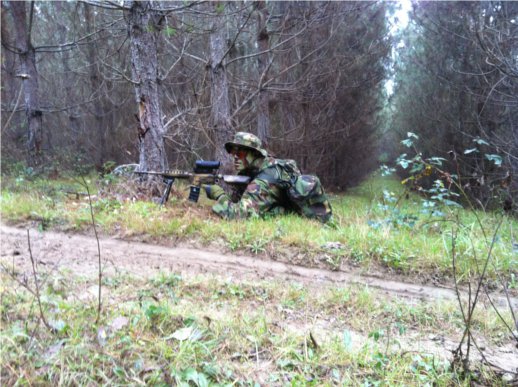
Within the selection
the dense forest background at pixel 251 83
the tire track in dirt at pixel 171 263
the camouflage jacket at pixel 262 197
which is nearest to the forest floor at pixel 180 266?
the tire track in dirt at pixel 171 263

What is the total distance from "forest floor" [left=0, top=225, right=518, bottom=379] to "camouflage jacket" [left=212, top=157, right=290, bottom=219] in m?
1.01

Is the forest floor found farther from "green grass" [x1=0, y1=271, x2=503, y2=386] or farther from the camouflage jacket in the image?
the camouflage jacket

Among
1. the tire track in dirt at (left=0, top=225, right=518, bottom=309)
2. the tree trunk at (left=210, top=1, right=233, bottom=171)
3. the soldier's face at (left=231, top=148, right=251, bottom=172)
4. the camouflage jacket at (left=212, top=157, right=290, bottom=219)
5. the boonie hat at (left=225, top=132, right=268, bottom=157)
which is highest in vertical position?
the tree trunk at (left=210, top=1, right=233, bottom=171)

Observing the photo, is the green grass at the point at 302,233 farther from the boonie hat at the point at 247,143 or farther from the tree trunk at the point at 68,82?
the tree trunk at the point at 68,82

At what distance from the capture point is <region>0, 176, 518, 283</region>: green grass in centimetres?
408

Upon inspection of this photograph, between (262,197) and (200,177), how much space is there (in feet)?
3.81

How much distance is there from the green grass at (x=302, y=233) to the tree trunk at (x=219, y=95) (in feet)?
7.17

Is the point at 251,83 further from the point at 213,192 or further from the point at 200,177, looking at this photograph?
the point at 213,192

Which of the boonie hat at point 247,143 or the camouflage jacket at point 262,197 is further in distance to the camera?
the boonie hat at point 247,143

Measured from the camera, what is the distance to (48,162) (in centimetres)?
1076

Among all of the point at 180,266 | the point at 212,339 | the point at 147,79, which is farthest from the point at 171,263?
the point at 147,79

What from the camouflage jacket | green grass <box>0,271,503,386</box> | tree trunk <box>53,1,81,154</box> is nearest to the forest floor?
green grass <box>0,271,503,386</box>

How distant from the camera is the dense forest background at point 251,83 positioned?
271 inches

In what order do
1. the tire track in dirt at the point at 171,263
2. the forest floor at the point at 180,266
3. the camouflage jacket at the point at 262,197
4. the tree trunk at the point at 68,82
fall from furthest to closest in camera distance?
the tree trunk at the point at 68,82, the camouflage jacket at the point at 262,197, the tire track in dirt at the point at 171,263, the forest floor at the point at 180,266
